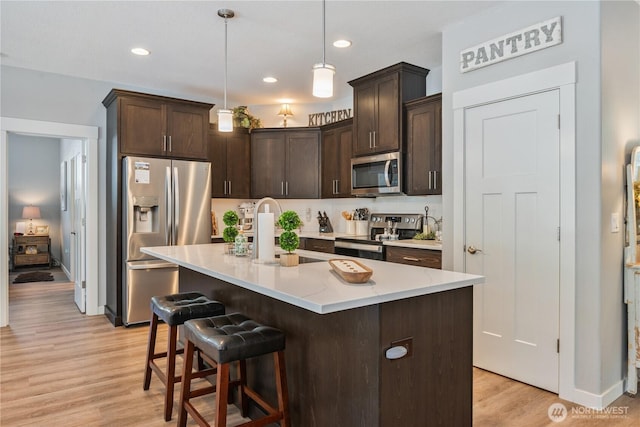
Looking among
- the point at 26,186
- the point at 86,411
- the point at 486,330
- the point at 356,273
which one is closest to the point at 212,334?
the point at 356,273

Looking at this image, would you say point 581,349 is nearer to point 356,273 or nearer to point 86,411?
point 356,273

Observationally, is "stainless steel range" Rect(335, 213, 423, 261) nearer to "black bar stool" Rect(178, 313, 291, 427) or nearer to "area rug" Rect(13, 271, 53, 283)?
"black bar stool" Rect(178, 313, 291, 427)

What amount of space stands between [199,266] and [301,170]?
11.3 feet

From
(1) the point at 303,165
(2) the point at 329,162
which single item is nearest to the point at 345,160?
(2) the point at 329,162

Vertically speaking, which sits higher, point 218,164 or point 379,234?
point 218,164

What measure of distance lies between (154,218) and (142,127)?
3.24 ft

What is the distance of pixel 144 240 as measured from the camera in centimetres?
449

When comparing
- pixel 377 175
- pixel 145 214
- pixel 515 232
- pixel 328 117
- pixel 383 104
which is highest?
pixel 328 117

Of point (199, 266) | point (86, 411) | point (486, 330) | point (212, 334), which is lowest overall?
point (86, 411)

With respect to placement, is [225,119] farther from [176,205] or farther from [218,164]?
[218,164]

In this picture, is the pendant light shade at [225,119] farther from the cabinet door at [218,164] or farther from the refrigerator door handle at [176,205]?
the cabinet door at [218,164]

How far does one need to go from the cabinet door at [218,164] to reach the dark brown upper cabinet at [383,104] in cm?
187

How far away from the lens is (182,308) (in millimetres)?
2525

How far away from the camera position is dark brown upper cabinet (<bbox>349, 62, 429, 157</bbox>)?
4.20 m
